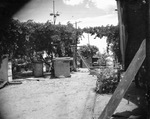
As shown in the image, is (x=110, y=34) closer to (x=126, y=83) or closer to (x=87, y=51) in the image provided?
(x=87, y=51)

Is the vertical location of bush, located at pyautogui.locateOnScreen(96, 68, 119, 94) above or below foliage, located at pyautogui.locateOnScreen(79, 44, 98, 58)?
below

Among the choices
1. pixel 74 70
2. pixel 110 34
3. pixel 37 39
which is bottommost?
pixel 74 70

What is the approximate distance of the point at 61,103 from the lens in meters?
4.29

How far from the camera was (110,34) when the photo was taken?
13.5 m

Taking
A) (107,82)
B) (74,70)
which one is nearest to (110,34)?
(74,70)

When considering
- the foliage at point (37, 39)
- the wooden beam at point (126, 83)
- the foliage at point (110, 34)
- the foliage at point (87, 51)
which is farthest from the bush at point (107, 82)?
the foliage at point (87, 51)

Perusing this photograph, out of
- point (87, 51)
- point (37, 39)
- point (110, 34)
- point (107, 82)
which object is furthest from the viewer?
point (87, 51)

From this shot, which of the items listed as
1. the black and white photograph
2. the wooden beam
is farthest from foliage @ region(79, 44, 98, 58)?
the wooden beam

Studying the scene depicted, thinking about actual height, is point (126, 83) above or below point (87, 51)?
below

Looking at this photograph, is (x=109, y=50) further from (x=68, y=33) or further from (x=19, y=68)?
(x=19, y=68)

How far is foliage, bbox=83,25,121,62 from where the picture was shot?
43.2ft

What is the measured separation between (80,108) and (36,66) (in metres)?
7.44

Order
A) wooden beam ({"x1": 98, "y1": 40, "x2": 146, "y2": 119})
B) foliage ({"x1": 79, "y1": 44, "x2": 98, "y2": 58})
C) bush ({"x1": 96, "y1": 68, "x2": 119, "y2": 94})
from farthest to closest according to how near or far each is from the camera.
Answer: foliage ({"x1": 79, "y1": 44, "x2": 98, "y2": 58}) < bush ({"x1": 96, "y1": 68, "x2": 119, "y2": 94}) < wooden beam ({"x1": 98, "y1": 40, "x2": 146, "y2": 119})

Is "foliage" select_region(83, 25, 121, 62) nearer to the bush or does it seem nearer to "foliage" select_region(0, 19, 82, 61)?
"foliage" select_region(0, 19, 82, 61)
